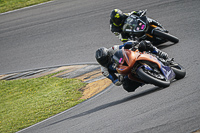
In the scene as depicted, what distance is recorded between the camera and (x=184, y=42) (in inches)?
432

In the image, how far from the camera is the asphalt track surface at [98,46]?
19.1ft

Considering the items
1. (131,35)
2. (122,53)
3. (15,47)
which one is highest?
(122,53)

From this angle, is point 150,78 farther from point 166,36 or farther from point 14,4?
point 14,4

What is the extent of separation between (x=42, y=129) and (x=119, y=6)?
29.0 feet

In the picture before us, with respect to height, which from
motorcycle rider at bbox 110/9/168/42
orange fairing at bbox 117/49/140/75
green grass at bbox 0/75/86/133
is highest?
orange fairing at bbox 117/49/140/75

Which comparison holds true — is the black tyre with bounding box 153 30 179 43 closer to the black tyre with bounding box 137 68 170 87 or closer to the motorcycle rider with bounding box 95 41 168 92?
the motorcycle rider with bounding box 95 41 168 92

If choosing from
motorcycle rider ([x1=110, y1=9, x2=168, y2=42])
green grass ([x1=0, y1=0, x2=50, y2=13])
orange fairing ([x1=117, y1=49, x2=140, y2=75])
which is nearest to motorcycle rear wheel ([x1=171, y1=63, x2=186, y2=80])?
orange fairing ([x1=117, y1=49, x2=140, y2=75])

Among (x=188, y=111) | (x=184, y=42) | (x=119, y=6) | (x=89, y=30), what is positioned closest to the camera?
(x=188, y=111)

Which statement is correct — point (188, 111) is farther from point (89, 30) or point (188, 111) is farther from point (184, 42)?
point (89, 30)

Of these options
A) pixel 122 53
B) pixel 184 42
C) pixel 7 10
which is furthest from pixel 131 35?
pixel 7 10

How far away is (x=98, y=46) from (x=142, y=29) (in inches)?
100

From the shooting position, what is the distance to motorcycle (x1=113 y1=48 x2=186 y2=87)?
6.95 m

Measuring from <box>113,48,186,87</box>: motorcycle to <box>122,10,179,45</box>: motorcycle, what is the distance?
3.44 meters

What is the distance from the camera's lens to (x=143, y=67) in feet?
23.0
